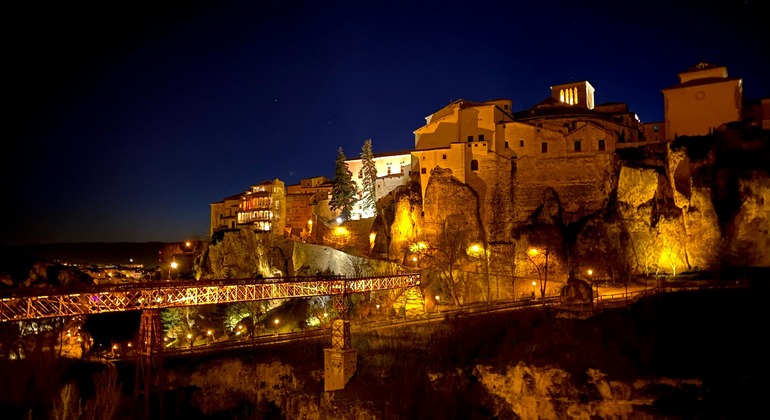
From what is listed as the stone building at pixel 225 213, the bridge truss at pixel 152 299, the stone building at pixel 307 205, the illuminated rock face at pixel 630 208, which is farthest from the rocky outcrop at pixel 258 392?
the stone building at pixel 225 213

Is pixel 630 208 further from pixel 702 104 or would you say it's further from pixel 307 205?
pixel 307 205

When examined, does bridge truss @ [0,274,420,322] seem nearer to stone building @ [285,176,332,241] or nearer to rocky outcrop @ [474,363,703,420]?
rocky outcrop @ [474,363,703,420]

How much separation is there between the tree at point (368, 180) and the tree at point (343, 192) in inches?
62.0

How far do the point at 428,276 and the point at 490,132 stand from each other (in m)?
18.0

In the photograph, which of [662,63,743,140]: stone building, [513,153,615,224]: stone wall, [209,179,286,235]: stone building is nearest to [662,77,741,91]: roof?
[662,63,743,140]: stone building

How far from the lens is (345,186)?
6969cm

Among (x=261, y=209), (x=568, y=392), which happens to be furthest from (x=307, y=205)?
(x=568, y=392)

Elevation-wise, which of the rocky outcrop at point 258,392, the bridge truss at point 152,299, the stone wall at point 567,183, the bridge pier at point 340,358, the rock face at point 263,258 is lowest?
the rocky outcrop at point 258,392

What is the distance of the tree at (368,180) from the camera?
6819 cm

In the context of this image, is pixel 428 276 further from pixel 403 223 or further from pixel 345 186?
pixel 345 186

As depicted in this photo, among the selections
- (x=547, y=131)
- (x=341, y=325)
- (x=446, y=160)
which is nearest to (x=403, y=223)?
(x=446, y=160)

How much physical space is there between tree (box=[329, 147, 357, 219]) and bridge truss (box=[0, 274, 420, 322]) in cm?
3207

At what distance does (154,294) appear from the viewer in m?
28.3

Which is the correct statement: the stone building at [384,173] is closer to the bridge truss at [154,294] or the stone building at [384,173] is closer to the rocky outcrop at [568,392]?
the bridge truss at [154,294]
